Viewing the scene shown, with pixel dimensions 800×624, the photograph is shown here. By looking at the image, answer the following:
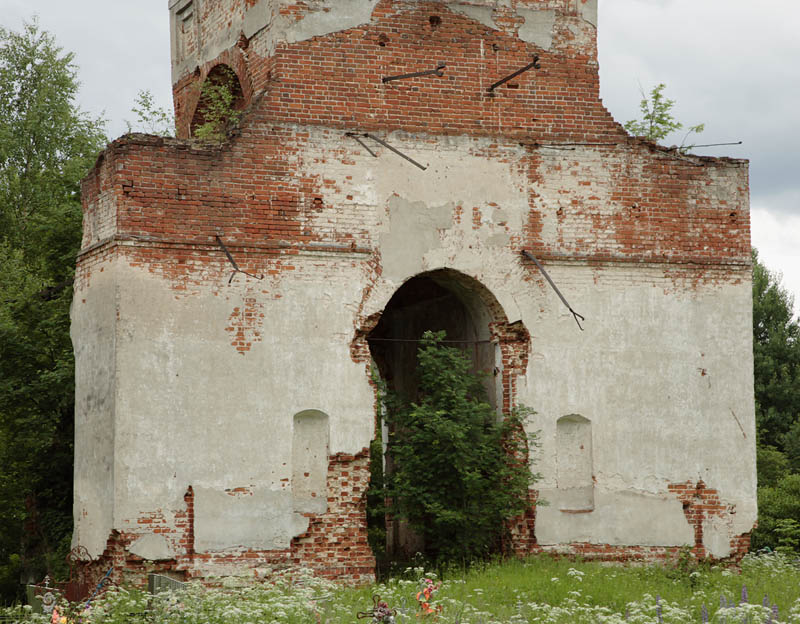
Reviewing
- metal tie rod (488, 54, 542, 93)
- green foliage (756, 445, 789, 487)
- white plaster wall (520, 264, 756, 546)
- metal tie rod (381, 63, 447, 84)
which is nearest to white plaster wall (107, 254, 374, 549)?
metal tie rod (381, 63, 447, 84)

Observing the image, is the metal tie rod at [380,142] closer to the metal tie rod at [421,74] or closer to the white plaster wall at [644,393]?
the metal tie rod at [421,74]

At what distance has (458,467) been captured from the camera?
13.4 m

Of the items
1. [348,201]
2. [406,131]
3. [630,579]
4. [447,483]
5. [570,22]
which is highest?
[570,22]

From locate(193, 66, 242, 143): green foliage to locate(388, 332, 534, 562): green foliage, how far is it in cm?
417

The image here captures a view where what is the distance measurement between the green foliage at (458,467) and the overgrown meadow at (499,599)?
1.93 ft

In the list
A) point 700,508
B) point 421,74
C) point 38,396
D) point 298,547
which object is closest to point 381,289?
point 421,74

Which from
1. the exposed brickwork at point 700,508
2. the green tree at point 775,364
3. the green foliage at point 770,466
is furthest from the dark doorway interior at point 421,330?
the green tree at point 775,364

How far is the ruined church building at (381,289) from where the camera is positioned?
42.0 ft

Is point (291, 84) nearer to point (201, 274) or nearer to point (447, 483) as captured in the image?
point (201, 274)

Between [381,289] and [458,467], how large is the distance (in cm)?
220

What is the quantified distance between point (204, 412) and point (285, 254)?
77.5 inches

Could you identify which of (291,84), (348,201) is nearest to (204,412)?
(348,201)

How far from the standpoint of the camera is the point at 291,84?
44.9 ft

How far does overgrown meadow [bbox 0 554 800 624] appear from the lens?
9.62 metres
